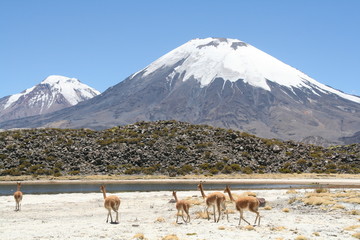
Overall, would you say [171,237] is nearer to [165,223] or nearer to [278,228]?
[165,223]

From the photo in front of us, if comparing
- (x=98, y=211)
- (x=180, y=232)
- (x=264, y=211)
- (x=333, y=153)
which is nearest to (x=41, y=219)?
(x=98, y=211)

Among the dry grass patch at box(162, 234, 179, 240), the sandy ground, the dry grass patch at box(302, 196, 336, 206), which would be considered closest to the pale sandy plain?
the sandy ground

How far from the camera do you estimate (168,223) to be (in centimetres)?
2306

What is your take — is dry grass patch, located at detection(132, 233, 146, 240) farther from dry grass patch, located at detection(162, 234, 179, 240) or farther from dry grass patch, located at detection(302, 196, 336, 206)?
dry grass patch, located at detection(302, 196, 336, 206)

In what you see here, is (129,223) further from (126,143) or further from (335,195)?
(126,143)

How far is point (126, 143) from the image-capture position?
271 feet

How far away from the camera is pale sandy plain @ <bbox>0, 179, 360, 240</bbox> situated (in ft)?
63.6

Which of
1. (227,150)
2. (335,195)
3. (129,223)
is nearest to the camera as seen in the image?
(129,223)

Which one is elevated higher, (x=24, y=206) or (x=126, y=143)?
(x=126, y=143)

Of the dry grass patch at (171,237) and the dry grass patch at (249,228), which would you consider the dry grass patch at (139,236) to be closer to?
the dry grass patch at (171,237)

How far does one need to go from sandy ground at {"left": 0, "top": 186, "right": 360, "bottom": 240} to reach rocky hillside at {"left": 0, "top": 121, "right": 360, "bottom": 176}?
4081 cm

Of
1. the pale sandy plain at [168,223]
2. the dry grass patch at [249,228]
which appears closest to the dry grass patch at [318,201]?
the pale sandy plain at [168,223]

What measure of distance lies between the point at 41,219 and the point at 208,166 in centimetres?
5035

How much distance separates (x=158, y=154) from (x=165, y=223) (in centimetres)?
5511
